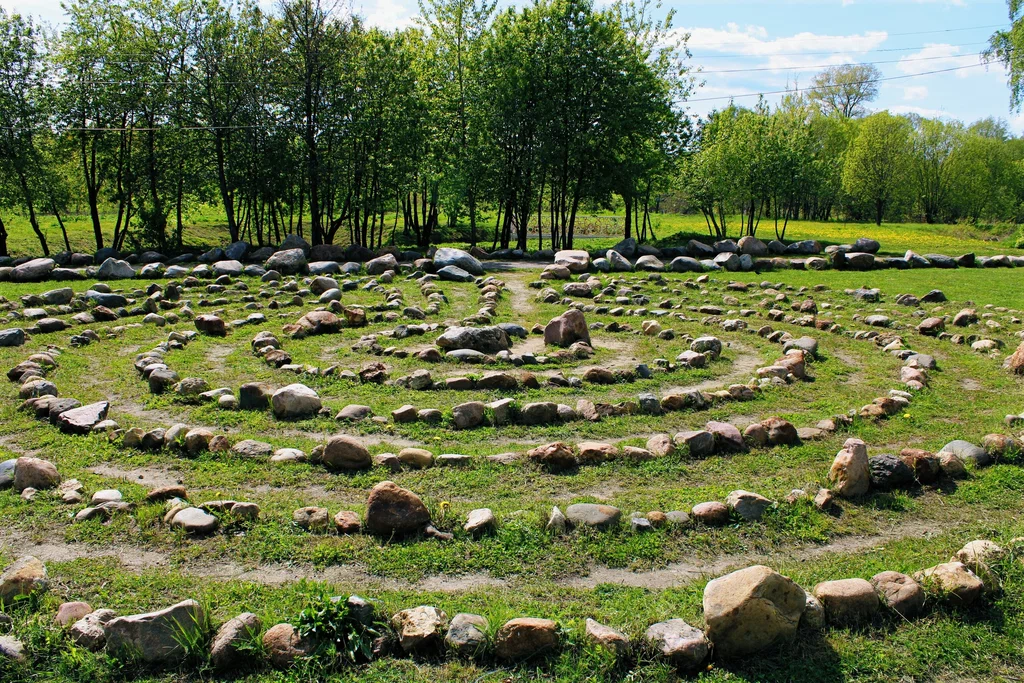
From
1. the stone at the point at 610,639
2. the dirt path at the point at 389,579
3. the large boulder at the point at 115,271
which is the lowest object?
the dirt path at the point at 389,579

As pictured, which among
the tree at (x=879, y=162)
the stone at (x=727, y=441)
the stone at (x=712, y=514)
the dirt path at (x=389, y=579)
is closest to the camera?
the dirt path at (x=389, y=579)

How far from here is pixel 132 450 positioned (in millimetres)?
9555

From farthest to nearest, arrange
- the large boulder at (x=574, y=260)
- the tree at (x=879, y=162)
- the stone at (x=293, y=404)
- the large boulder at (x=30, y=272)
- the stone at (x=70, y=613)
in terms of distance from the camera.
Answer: the tree at (x=879, y=162) < the large boulder at (x=574, y=260) < the large boulder at (x=30, y=272) < the stone at (x=293, y=404) < the stone at (x=70, y=613)

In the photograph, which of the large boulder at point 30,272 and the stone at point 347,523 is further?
the large boulder at point 30,272

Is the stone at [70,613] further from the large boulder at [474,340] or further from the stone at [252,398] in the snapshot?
the large boulder at [474,340]

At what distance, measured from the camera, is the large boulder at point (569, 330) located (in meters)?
15.8

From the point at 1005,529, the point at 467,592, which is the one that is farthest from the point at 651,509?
the point at 1005,529

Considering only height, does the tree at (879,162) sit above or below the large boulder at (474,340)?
above

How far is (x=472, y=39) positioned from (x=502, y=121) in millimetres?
6597

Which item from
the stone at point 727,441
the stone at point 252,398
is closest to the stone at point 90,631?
the stone at point 252,398

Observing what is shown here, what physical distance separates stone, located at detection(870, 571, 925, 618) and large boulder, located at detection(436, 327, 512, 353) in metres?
9.98

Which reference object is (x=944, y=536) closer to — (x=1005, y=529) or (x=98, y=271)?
(x=1005, y=529)

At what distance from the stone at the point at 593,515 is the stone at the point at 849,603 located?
2029 millimetres

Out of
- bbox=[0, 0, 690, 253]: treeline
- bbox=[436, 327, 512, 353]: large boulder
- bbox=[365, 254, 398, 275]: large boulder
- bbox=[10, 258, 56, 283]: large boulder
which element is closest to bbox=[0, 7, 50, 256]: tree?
bbox=[0, 0, 690, 253]: treeline
